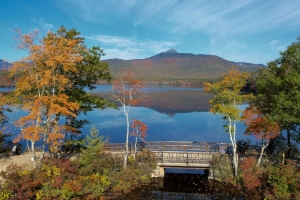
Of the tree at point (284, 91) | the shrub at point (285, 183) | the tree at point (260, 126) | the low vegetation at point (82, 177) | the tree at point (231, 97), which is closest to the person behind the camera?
the low vegetation at point (82, 177)

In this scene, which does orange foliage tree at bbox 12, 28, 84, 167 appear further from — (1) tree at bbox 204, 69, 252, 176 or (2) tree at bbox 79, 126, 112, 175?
(1) tree at bbox 204, 69, 252, 176

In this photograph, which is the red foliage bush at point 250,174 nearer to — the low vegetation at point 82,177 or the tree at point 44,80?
the low vegetation at point 82,177

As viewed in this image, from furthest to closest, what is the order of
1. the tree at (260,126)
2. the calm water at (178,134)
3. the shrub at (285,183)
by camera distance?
the calm water at (178,134) < the tree at (260,126) < the shrub at (285,183)

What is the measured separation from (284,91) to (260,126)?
127 inches

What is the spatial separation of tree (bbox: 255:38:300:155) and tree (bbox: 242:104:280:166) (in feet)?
1.37

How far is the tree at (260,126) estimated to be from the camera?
18.2m

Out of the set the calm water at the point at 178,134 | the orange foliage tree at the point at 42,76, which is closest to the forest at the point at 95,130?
the orange foliage tree at the point at 42,76

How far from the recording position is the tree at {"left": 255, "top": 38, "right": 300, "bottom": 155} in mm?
17094

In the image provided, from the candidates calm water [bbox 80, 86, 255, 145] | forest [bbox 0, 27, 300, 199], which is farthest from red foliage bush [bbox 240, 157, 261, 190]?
calm water [bbox 80, 86, 255, 145]

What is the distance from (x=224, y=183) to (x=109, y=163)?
9.77 m

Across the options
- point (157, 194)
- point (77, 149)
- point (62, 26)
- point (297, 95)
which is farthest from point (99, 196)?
point (297, 95)

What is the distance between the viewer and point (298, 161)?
2003 cm

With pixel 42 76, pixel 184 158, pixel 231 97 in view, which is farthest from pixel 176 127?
pixel 42 76

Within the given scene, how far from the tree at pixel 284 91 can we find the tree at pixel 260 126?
418mm
